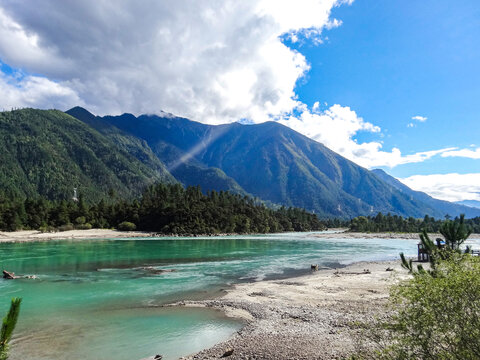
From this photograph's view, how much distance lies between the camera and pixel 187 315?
2348 cm

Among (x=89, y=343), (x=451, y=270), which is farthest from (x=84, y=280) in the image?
(x=451, y=270)

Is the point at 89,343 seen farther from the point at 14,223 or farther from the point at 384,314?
the point at 14,223

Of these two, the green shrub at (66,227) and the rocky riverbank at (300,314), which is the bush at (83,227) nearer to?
the green shrub at (66,227)

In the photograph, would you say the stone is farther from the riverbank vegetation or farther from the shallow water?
the riverbank vegetation

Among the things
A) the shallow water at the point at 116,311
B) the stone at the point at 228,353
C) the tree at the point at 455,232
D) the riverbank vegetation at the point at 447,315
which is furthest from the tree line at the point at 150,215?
the riverbank vegetation at the point at 447,315

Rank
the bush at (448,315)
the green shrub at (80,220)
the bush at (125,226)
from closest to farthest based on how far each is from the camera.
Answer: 1. the bush at (448,315)
2. the green shrub at (80,220)
3. the bush at (125,226)

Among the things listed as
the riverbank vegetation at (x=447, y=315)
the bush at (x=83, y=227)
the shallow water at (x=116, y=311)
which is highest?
the riverbank vegetation at (x=447, y=315)

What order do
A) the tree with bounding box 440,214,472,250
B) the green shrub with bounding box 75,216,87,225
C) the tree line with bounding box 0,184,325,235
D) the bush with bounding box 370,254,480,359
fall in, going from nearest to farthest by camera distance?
the bush with bounding box 370,254,480,359, the tree with bounding box 440,214,472,250, the tree line with bounding box 0,184,325,235, the green shrub with bounding box 75,216,87,225

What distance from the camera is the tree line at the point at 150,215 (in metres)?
128

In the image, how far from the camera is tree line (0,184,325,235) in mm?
127938

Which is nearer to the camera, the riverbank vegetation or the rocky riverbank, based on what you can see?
the riverbank vegetation

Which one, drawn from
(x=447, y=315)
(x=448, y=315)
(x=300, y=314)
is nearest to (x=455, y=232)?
(x=300, y=314)

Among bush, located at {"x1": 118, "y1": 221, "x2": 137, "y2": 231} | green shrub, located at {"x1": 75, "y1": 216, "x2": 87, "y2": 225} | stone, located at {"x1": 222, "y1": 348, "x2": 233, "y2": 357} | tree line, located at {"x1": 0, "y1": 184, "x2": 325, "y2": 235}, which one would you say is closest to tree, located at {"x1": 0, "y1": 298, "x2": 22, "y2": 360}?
stone, located at {"x1": 222, "y1": 348, "x2": 233, "y2": 357}

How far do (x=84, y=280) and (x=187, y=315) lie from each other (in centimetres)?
2019
